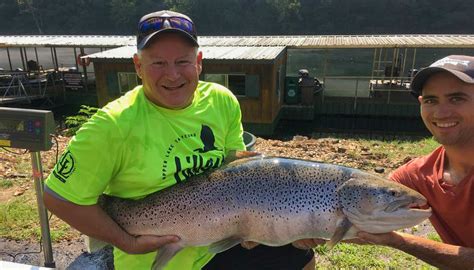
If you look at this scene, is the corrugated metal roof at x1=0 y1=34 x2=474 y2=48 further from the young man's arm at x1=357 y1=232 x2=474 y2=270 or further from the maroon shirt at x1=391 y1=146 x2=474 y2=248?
the young man's arm at x1=357 y1=232 x2=474 y2=270

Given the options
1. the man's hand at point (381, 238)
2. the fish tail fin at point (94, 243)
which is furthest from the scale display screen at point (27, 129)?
the man's hand at point (381, 238)

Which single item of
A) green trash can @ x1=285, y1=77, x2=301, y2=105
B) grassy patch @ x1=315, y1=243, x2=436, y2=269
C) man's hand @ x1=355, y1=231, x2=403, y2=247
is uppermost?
man's hand @ x1=355, y1=231, x2=403, y2=247

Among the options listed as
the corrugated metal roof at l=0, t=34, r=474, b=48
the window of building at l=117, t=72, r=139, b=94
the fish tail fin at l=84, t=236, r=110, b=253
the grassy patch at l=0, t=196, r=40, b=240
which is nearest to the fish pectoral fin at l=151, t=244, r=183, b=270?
the fish tail fin at l=84, t=236, r=110, b=253

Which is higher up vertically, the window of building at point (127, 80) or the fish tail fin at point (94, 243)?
the fish tail fin at point (94, 243)

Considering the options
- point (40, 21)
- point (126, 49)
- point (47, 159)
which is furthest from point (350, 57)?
point (40, 21)

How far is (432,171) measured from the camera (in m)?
3.02

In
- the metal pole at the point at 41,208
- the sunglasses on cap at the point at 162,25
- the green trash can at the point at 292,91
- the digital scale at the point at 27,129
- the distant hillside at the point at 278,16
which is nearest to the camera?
the sunglasses on cap at the point at 162,25

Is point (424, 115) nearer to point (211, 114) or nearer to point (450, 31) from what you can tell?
point (211, 114)

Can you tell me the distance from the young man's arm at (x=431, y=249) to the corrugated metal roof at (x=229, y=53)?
42.8 feet

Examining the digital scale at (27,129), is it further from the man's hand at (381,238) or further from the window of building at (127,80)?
the window of building at (127,80)

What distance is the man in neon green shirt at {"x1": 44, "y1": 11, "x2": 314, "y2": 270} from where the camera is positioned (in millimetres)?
2227

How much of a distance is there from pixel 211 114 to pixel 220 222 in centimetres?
70

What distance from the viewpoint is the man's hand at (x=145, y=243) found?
2.45 meters

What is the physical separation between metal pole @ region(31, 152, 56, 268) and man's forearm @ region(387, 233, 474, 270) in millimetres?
3369
